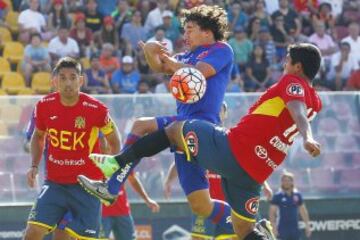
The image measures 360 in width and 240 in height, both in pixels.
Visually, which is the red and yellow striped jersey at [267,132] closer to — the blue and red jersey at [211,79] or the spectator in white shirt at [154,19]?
the blue and red jersey at [211,79]

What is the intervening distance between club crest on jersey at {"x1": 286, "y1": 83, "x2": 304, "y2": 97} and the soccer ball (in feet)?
2.91

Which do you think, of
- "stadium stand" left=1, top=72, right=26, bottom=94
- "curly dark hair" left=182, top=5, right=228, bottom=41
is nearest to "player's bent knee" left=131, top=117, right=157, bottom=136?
"curly dark hair" left=182, top=5, right=228, bottom=41

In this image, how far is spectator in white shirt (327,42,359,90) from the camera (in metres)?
22.5

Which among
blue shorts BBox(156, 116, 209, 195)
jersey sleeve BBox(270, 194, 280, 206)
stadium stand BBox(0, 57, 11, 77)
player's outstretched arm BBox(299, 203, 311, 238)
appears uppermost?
stadium stand BBox(0, 57, 11, 77)

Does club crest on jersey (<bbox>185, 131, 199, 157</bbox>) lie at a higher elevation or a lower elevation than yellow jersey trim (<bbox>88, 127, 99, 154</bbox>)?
higher

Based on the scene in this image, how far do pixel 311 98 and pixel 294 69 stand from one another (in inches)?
11.7

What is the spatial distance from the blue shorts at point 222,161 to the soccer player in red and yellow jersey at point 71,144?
1.69 m

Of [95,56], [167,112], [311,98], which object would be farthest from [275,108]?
[95,56]

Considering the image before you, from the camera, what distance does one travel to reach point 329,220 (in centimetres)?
1827

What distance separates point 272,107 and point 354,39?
13.7 meters

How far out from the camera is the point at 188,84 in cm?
1009

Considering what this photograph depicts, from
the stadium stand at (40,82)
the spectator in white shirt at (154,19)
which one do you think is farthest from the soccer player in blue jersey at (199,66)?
the spectator in white shirt at (154,19)

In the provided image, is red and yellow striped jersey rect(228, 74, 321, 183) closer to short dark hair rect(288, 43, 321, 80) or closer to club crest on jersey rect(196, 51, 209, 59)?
short dark hair rect(288, 43, 321, 80)

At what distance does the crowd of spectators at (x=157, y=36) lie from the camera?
2080 centimetres
